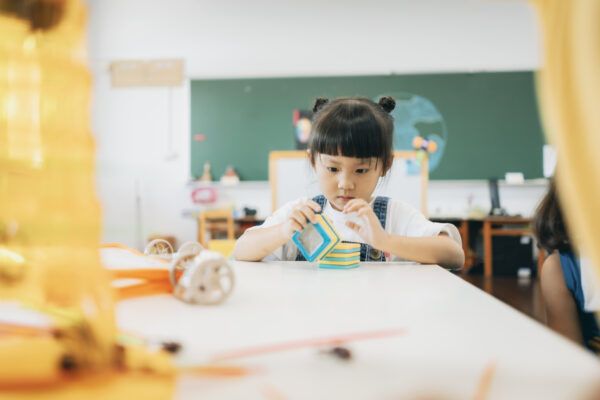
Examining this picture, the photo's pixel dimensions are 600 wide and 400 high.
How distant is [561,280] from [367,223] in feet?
1.45

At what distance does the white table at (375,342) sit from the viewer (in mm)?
256

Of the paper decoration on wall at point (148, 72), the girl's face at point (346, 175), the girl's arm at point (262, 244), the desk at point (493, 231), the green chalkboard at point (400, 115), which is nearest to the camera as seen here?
the girl's arm at point (262, 244)

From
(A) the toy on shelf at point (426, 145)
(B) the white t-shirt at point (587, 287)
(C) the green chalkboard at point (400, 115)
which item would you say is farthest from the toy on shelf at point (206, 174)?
(B) the white t-shirt at point (587, 287)

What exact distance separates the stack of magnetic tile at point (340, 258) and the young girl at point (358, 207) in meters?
0.07

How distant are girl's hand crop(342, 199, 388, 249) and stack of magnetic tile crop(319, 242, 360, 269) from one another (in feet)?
0.22

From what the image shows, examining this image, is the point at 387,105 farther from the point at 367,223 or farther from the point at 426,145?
the point at 426,145

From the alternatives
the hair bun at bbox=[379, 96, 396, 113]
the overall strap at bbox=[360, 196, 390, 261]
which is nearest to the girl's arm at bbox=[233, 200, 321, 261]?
the overall strap at bbox=[360, 196, 390, 261]

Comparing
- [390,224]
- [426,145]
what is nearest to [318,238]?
[390,224]

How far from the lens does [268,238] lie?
0.93 m

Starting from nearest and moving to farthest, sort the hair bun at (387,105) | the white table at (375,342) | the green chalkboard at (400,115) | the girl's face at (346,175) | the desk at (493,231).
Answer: the white table at (375,342) → the girl's face at (346,175) → the hair bun at (387,105) → the desk at (493,231) → the green chalkboard at (400,115)

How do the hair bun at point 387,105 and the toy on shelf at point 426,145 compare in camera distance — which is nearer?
the hair bun at point 387,105

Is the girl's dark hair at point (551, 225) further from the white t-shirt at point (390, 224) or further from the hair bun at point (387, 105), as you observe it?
the hair bun at point (387, 105)

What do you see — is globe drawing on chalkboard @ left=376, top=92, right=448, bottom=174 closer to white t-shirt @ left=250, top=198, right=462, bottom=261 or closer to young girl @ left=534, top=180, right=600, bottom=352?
white t-shirt @ left=250, top=198, right=462, bottom=261

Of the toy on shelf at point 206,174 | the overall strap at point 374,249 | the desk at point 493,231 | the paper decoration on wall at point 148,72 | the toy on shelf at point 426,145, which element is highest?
the paper decoration on wall at point 148,72
